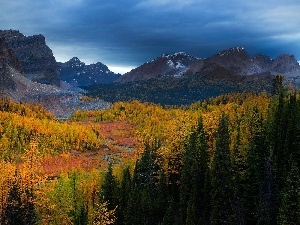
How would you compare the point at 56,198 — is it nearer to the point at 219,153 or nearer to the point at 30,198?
the point at 30,198

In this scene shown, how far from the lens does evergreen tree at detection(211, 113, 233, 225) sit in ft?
238

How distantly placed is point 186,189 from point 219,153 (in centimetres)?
1044

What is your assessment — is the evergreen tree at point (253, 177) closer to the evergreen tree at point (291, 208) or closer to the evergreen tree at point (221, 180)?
the evergreen tree at point (221, 180)

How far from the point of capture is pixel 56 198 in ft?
274

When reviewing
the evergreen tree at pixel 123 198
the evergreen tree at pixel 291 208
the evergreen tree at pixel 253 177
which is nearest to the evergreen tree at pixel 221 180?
the evergreen tree at pixel 253 177

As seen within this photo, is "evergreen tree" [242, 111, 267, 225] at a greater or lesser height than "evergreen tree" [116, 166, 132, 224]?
greater

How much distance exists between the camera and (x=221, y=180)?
74.2m

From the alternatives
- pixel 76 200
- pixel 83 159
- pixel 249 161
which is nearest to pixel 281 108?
pixel 249 161

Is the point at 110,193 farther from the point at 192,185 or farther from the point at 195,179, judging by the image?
the point at 195,179

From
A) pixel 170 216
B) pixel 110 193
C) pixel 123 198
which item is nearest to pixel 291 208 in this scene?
pixel 170 216

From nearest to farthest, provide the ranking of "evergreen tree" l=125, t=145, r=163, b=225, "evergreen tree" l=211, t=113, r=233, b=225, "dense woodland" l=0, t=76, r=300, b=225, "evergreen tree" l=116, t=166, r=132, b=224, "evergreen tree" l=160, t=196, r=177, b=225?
"dense woodland" l=0, t=76, r=300, b=225 < "evergreen tree" l=211, t=113, r=233, b=225 < "evergreen tree" l=160, t=196, r=177, b=225 < "evergreen tree" l=125, t=145, r=163, b=225 < "evergreen tree" l=116, t=166, r=132, b=224

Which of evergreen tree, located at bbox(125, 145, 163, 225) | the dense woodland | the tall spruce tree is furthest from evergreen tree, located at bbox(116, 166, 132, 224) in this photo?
the tall spruce tree

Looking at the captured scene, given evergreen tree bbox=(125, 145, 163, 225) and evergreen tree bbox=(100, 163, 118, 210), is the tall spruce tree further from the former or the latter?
evergreen tree bbox=(100, 163, 118, 210)

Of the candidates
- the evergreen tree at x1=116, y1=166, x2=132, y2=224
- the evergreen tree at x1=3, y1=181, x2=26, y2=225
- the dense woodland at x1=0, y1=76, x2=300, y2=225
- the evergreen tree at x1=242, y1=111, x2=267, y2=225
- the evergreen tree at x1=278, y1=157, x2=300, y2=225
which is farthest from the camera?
the evergreen tree at x1=116, y1=166, x2=132, y2=224
